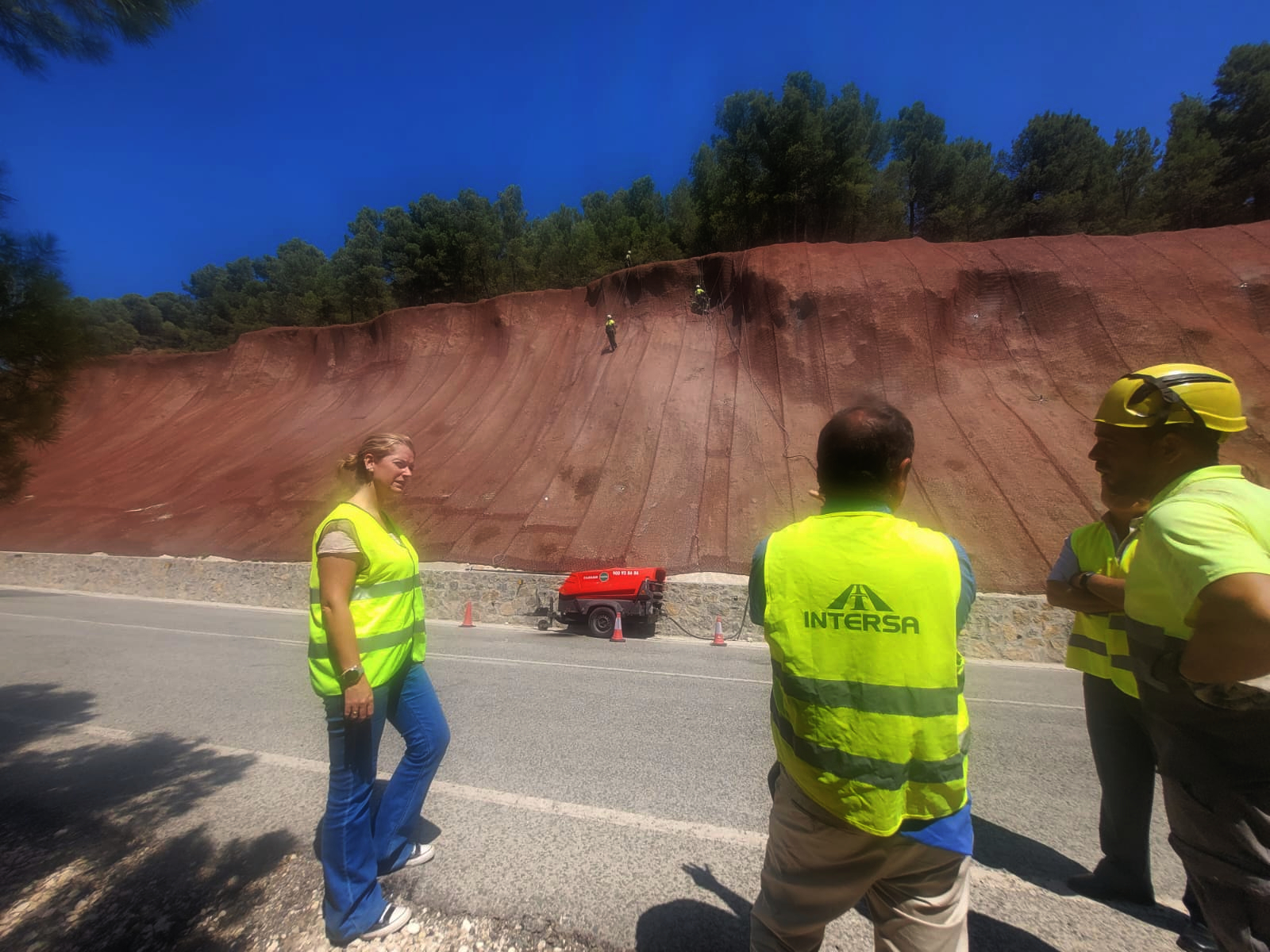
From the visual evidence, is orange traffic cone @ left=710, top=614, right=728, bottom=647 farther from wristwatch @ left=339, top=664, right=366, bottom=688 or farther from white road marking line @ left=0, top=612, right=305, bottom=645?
wristwatch @ left=339, top=664, right=366, bottom=688

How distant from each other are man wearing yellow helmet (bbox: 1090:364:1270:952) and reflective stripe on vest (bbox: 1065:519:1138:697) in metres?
0.99

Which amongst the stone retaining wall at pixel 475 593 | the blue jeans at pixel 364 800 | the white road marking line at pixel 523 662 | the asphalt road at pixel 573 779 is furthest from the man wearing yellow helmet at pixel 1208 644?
the stone retaining wall at pixel 475 593

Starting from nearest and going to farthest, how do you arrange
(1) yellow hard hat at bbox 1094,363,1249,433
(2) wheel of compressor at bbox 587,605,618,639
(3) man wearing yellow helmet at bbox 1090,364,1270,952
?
(3) man wearing yellow helmet at bbox 1090,364,1270,952 → (1) yellow hard hat at bbox 1094,363,1249,433 → (2) wheel of compressor at bbox 587,605,618,639

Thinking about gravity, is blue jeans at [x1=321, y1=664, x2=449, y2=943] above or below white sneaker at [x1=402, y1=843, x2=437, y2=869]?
above

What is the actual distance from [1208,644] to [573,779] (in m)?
3.53

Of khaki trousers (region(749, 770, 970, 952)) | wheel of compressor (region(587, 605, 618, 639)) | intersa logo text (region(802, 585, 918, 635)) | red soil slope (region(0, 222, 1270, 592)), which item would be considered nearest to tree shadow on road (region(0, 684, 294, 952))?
khaki trousers (region(749, 770, 970, 952))

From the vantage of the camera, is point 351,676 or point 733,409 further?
point 733,409

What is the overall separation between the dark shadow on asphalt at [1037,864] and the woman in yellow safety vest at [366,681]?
283cm

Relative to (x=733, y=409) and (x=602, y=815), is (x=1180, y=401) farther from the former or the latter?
(x=733, y=409)

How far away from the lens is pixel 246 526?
790 inches

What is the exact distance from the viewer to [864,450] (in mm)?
1591

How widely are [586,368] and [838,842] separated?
73.4 feet

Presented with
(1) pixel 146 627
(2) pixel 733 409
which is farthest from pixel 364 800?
(2) pixel 733 409

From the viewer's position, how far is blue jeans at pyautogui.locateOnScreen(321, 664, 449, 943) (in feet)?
8.11
